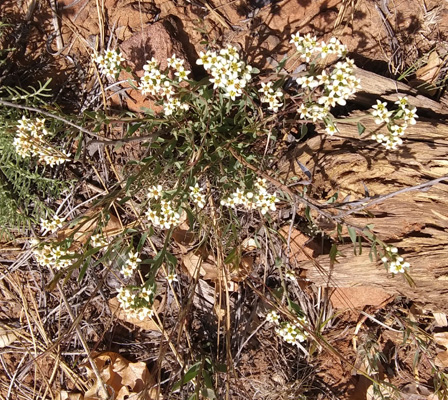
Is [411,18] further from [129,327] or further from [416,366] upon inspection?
[129,327]

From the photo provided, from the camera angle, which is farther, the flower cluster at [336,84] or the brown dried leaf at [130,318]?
the brown dried leaf at [130,318]

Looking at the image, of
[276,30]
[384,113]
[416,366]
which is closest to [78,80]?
[276,30]

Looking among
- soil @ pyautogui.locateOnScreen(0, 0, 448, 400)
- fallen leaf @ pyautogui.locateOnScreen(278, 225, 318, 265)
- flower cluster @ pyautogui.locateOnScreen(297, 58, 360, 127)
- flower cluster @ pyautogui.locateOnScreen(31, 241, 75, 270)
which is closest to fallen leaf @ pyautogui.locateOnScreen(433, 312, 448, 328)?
soil @ pyautogui.locateOnScreen(0, 0, 448, 400)

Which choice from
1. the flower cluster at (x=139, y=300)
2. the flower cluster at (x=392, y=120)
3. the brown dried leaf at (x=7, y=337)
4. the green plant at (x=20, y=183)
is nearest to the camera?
the flower cluster at (x=392, y=120)

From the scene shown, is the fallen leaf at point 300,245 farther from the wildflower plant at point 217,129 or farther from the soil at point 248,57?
the wildflower plant at point 217,129

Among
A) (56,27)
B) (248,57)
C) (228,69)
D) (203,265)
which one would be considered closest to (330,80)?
(228,69)

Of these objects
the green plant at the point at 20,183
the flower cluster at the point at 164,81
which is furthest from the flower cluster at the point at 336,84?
the green plant at the point at 20,183

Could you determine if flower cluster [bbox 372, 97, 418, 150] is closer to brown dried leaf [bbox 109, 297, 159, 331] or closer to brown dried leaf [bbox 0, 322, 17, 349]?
brown dried leaf [bbox 109, 297, 159, 331]
